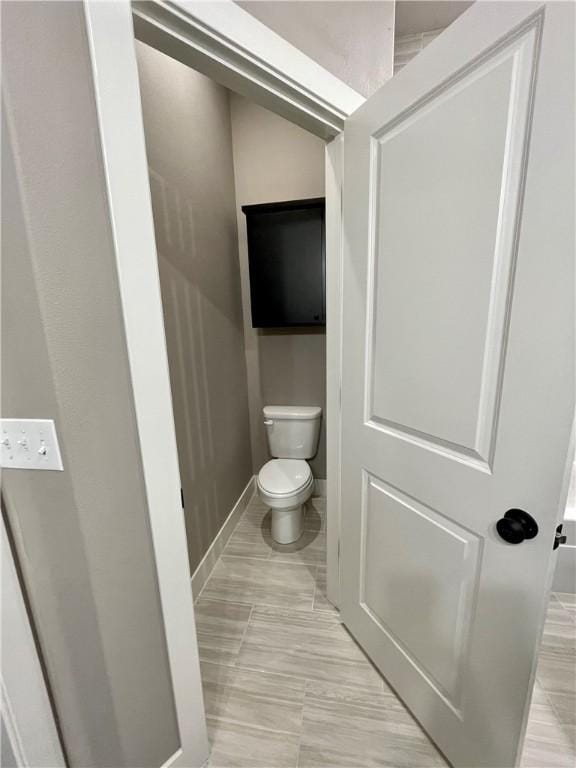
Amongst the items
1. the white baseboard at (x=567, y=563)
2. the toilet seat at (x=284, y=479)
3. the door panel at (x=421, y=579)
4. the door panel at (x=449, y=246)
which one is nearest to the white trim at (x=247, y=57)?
the door panel at (x=449, y=246)

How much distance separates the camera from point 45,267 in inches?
23.7

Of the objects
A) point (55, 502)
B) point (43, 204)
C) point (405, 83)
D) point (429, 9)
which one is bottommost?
point (55, 502)

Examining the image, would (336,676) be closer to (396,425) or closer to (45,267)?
(396,425)

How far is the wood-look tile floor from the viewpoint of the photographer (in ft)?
3.49

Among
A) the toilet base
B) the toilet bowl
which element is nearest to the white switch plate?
the toilet bowl

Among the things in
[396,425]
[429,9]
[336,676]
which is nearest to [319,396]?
[396,425]

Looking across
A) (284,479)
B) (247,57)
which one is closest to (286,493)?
(284,479)

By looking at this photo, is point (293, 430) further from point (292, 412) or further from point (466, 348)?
point (466, 348)

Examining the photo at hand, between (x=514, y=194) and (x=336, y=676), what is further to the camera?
(x=336, y=676)

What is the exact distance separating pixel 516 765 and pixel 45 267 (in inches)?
62.3

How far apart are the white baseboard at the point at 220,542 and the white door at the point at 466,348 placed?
0.93 metres

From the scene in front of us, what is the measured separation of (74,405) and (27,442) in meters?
0.11

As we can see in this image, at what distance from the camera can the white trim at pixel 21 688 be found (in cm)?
69

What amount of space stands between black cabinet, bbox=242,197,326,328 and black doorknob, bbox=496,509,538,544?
1467mm
